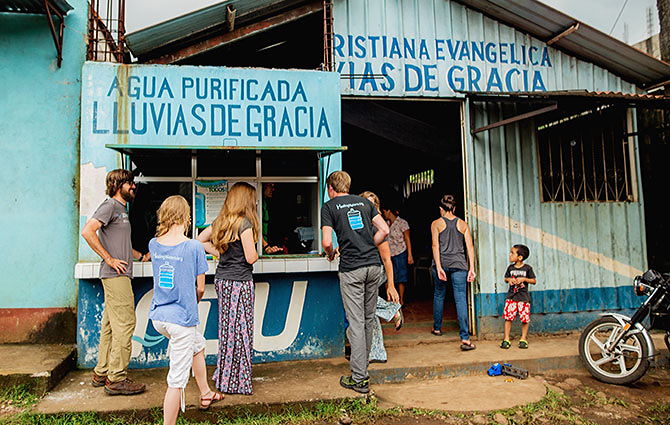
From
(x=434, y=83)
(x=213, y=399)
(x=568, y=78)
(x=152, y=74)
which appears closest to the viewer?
(x=213, y=399)

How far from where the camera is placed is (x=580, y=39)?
249 inches

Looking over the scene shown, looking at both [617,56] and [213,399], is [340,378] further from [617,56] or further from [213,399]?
[617,56]

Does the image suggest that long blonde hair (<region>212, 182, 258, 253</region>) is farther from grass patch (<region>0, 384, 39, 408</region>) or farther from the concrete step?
grass patch (<region>0, 384, 39, 408</region>)

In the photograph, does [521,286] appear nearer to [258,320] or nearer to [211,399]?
[258,320]

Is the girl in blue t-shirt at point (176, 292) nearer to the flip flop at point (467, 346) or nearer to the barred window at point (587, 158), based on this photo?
the flip flop at point (467, 346)

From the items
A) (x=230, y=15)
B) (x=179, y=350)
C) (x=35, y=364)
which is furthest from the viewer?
(x=230, y=15)

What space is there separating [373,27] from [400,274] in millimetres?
3681

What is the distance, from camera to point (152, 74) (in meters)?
5.18

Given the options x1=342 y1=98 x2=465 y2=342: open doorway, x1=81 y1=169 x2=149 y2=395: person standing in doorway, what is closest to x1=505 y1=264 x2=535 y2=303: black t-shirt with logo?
x1=342 y1=98 x2=465 y2=342: open doorway

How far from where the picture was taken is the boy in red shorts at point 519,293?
5.78m

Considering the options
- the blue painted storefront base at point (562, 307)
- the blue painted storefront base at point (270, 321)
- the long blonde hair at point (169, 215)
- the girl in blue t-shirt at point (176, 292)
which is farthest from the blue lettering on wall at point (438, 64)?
the girl in blue t-shirt at point (176, 292)

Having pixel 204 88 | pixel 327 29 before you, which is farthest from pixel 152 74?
pixel 327 29

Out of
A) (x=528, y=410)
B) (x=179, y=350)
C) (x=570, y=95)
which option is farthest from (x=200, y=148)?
(x=570, y=95)

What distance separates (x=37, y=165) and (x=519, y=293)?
5777 mm
